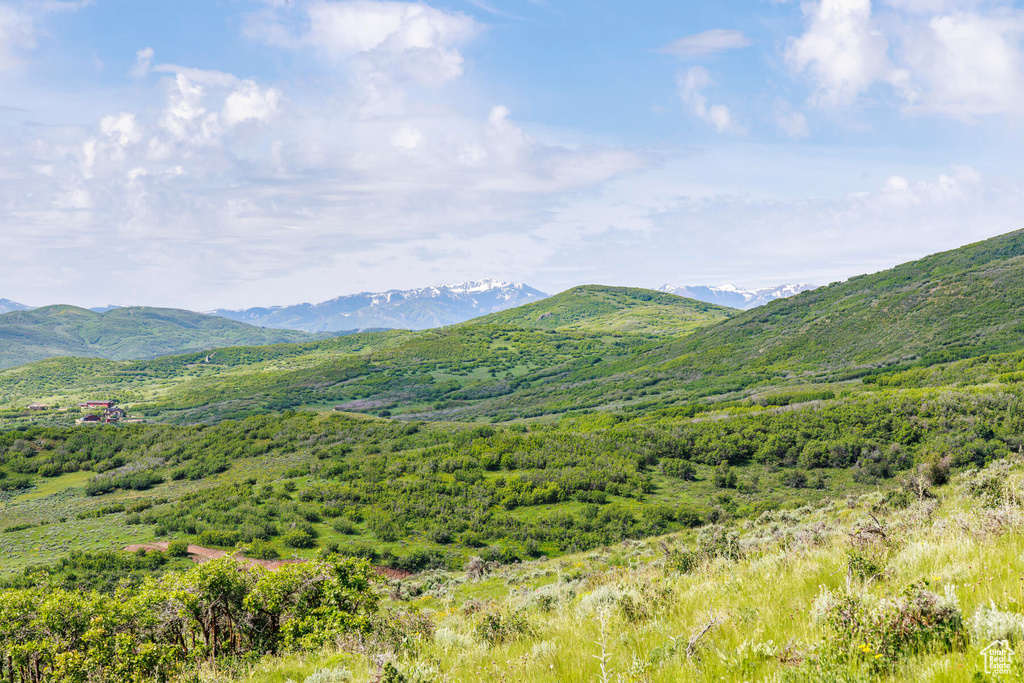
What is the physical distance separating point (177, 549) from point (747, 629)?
1618 inches

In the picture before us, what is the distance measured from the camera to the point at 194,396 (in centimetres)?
19362

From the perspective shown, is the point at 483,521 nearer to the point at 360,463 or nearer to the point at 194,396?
the point at 360,463

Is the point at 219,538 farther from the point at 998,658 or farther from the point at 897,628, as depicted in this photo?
the point at 998,658

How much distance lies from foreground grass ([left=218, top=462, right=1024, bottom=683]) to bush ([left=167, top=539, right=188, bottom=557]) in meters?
31.0

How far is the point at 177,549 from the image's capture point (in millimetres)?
36438

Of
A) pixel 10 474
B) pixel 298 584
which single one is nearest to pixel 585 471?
pixel 298 584

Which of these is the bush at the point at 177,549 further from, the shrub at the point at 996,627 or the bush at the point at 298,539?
the shrub at the point at 996,627

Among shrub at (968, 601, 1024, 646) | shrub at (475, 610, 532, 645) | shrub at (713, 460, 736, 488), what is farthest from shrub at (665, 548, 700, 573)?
shrub at (713, 460, 736, 488)

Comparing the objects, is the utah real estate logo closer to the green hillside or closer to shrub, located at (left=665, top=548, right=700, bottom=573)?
shrub, located at (left=665, top=548, right=700, bottom=573)

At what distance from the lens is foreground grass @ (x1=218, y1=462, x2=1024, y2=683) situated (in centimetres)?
464

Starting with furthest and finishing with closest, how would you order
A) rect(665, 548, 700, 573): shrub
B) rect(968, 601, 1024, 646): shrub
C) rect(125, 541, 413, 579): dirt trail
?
1. rect(125, 541, 413, 579): dirt trail
2. rect(665, 548, 700, 573): shrub
3. rect(968, 601, 1024, 646): shrub

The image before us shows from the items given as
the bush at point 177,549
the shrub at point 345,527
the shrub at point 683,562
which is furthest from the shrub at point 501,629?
the shrub at point 345,527

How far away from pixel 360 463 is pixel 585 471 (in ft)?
84.3

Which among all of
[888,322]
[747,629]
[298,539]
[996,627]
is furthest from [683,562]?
[888,322]
